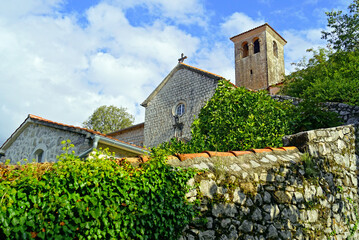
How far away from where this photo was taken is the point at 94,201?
3203 mm

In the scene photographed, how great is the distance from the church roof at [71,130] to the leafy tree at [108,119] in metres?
20.0

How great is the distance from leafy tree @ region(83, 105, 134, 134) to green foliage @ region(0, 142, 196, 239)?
98.6 feet

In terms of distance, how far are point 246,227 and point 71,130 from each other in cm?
793

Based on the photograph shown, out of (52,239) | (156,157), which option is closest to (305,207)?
(156,157)

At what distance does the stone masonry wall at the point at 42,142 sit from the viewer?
10625 millimetres

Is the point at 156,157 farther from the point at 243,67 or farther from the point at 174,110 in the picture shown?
the point at 243,67

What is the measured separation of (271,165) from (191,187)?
175cm

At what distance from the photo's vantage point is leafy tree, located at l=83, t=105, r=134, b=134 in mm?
33438

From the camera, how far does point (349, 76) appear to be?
12281mm

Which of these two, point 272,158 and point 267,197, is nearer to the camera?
point 267,197

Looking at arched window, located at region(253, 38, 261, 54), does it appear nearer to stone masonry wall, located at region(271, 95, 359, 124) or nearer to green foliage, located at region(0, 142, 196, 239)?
stone masonry wall, located at region(271, 95, 359, 124)

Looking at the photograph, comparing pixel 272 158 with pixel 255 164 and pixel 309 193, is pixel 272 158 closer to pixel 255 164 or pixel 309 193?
pixel 255 164

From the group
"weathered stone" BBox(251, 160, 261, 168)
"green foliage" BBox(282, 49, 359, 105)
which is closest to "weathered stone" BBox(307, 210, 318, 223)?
Result: "weathered stone" BBox(251, 160, 261, 168)

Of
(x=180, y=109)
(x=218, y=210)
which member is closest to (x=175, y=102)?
(x=180, y=109)
